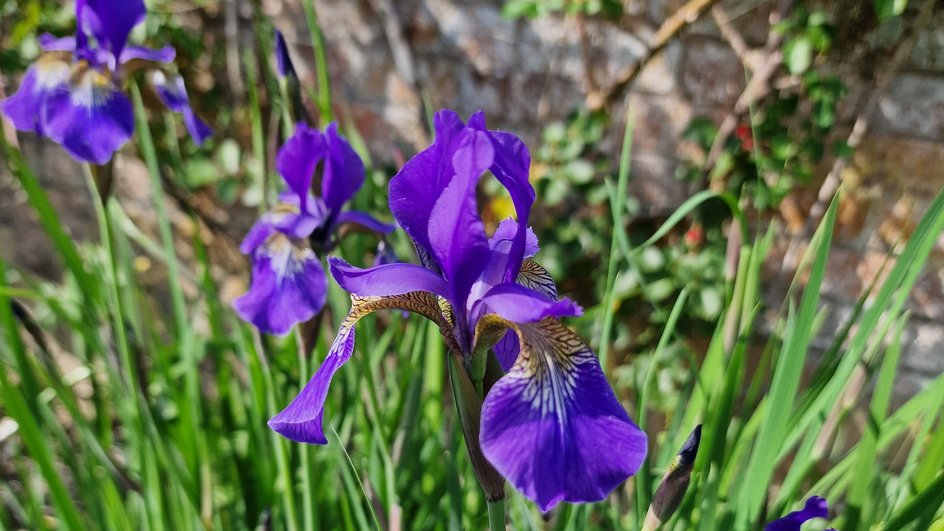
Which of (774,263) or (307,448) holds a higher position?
(774,263)

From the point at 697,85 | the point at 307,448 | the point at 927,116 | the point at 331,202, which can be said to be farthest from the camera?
the point at 697,85

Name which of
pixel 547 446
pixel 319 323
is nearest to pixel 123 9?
pixel 319 323

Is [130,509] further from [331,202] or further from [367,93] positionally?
[367,93]

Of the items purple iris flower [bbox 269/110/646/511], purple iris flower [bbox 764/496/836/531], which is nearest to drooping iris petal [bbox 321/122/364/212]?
purple iris flower [bbox 269/110/646/511]

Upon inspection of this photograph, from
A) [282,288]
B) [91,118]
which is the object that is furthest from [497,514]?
[91,118]

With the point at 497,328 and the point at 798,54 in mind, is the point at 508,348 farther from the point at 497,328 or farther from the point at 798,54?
the point at 798,54
